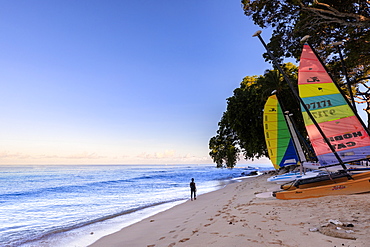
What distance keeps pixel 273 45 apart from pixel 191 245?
13.9 metres

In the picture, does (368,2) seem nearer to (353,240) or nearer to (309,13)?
(309,13)

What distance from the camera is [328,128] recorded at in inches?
375

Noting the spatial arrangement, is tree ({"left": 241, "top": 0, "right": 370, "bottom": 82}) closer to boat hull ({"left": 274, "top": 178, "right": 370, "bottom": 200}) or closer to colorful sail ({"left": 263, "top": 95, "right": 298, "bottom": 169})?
colorful sail ({"left": 263, "top": 95, "right": 298, "bottom": 169})

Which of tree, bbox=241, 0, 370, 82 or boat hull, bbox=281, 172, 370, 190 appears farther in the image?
tree, bbox=241, 0, 370, 82

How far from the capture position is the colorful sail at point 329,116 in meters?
9.03

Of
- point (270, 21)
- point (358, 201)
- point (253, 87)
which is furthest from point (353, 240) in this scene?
point (253, 87)

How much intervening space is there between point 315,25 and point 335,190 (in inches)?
370

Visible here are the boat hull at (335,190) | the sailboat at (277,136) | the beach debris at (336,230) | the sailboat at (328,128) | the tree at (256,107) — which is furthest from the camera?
the tree at (256,107)

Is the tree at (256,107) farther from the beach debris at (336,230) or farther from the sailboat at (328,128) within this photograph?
the beach debris at (336,230)

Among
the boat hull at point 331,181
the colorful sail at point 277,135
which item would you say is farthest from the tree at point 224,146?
the boat hull at point 331,181

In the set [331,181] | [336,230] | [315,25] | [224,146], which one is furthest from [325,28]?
[224,146]

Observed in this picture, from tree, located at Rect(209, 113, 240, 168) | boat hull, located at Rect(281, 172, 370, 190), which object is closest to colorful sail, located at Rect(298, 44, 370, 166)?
boat hull, located at Rect(281, 172, 370, 190)

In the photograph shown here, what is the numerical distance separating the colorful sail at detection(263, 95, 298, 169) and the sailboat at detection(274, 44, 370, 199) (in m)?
7.97

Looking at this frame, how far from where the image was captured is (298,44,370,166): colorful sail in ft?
29.6
